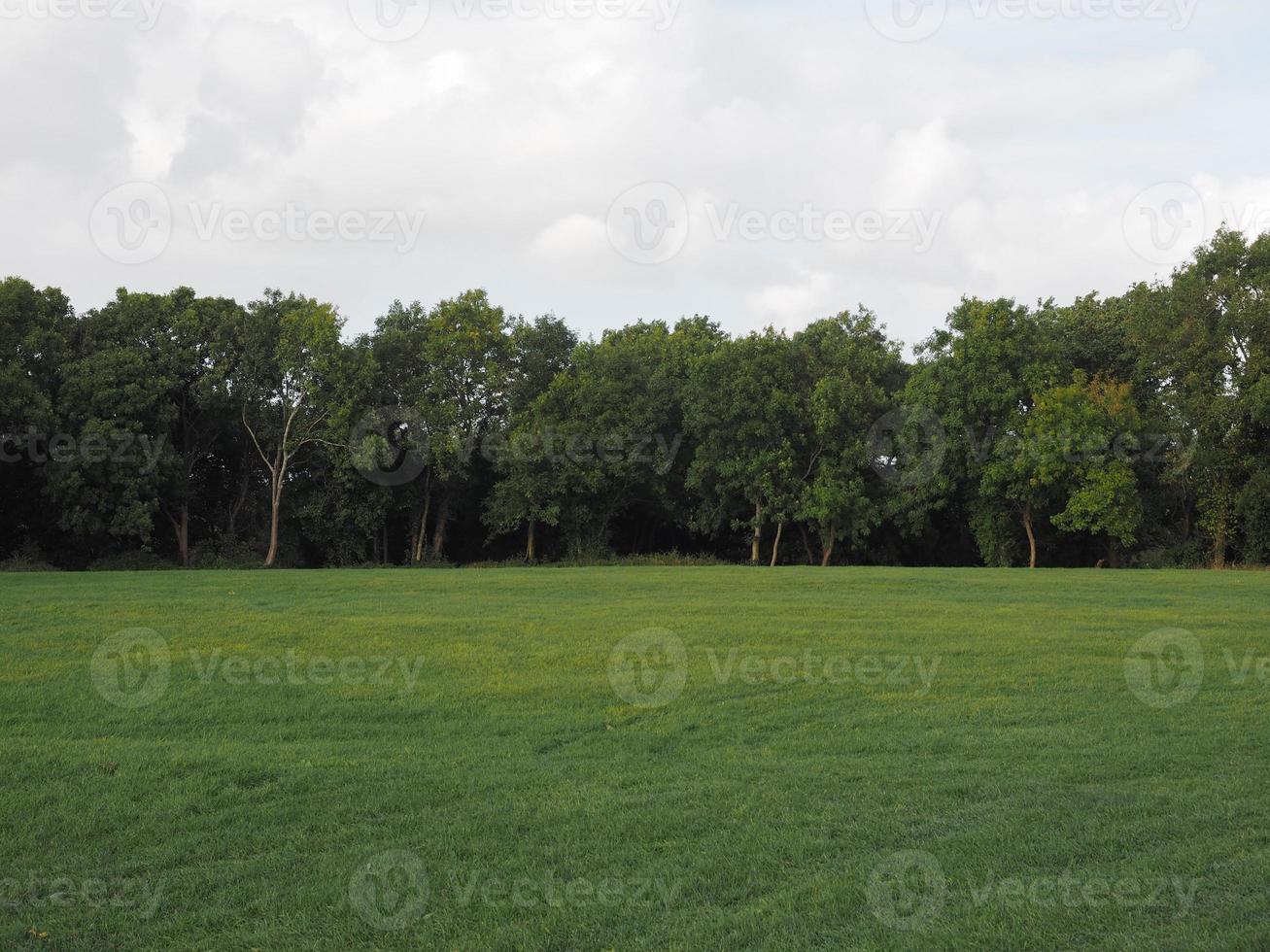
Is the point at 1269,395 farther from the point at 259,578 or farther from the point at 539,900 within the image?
the point at 539,900

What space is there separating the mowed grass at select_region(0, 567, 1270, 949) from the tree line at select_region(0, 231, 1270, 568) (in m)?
31.1

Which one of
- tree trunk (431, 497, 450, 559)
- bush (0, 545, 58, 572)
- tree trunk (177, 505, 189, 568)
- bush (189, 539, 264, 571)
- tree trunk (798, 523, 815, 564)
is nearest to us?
bush (0, 545, 58, 572)

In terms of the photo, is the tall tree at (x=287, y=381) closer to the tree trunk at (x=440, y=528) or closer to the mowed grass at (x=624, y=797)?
the tree trunk at (x=440, y=528)

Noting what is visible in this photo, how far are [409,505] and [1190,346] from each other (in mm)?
38915

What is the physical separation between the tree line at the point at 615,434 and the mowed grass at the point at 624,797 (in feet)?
102

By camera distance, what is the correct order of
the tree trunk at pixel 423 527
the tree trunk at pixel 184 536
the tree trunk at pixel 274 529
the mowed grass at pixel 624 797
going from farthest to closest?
the tree trunk at pixel 423 527 < the tree trunk at pixel 274 529 < the tree trunk at pixel 184 536 < the mowed grass at pixel 624 797

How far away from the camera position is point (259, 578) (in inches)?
1178

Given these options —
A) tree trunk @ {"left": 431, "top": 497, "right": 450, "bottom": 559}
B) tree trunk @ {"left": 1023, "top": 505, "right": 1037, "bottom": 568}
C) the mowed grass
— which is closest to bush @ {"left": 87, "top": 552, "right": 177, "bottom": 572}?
tree trunk @ {"left": 431, "top": 497, "right": 450, "bottom": 559}

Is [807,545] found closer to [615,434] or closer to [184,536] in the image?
[615,434]

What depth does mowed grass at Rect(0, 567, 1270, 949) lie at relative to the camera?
638 centimetres

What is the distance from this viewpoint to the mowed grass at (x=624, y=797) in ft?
20.9

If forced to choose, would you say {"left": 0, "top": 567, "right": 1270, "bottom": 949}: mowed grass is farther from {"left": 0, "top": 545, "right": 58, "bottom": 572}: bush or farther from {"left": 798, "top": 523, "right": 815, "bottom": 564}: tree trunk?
{"left": 798, "top": 523, "right": 815, "bottom": 564}: tree trunk

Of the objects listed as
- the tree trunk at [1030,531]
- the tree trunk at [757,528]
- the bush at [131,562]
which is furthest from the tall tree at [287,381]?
the tree trunk at [1030,531]

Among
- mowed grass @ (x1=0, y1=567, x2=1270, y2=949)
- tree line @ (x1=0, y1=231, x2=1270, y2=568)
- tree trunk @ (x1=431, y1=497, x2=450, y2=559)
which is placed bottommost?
mowed grass @ (x1=0, y1=567, x2=1270, y2=949)
